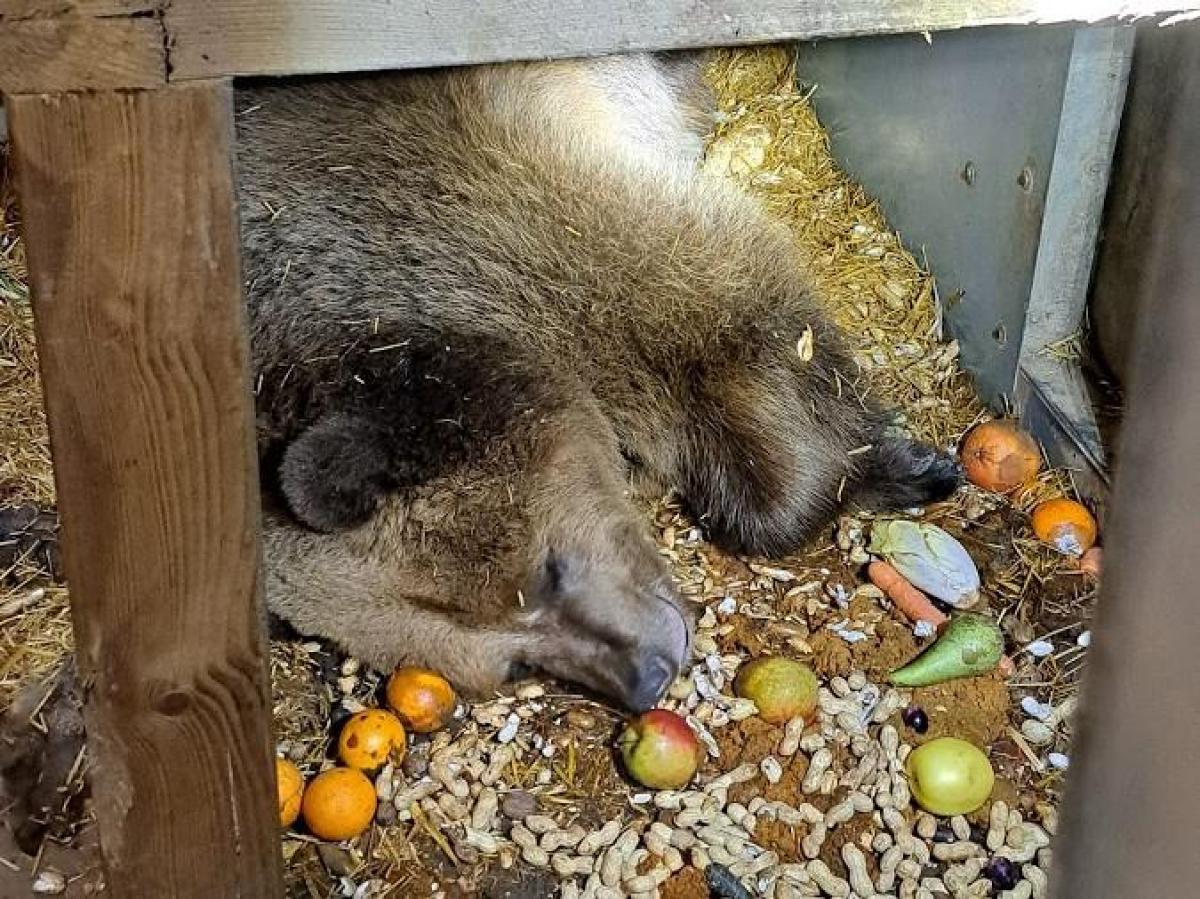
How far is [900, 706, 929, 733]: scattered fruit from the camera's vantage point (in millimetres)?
3512

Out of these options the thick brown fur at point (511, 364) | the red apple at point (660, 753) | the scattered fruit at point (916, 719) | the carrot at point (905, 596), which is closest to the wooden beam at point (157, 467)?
the thick brown fur at point (511, 364)

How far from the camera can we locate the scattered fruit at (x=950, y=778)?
3.27 meters

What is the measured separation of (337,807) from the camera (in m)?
3.30

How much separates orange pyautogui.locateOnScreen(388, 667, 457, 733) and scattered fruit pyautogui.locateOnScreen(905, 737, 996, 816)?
44.7 inches

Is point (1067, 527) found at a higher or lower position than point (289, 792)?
higher

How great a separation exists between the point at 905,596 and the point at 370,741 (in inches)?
56.9

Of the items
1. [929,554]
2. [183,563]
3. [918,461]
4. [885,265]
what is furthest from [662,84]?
[183,563]

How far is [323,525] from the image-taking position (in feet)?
10.9

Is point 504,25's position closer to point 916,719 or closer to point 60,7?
point 60,7

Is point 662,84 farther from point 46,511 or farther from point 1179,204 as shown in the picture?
point 1179,204

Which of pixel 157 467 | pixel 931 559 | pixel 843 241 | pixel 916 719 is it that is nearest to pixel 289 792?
pixel 157 467

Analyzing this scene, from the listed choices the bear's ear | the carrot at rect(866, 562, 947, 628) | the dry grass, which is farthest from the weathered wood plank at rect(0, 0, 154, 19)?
the dry grass

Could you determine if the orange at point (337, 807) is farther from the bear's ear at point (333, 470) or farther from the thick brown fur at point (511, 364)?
the bear's ear at point (333, 470)

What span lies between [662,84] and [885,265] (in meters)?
0.97
